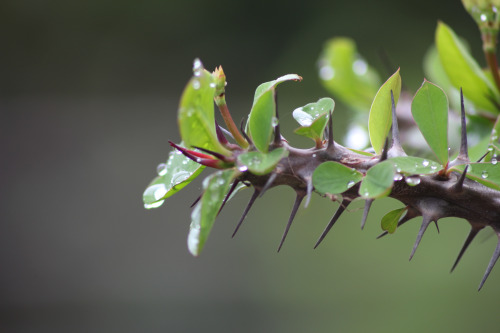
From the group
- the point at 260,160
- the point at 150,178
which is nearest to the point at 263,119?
the point at 260,160

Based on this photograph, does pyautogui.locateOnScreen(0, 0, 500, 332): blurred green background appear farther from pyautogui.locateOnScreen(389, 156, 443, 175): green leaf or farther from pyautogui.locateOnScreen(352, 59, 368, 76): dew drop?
pyautogui.locateOnScreen(389, 156, 443, 175): green leaf

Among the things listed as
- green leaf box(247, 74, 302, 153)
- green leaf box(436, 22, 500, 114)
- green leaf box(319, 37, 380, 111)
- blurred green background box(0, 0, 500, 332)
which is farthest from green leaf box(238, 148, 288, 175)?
blurred green background box(0, 0, 500, 332)

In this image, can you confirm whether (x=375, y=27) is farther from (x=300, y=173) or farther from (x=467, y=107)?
(x=300, y=173)

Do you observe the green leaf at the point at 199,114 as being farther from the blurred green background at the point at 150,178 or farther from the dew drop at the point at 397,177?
the blurred green background at the point at 150,178

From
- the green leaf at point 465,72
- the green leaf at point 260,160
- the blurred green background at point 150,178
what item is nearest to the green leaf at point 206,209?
the green leaf at point 260,160

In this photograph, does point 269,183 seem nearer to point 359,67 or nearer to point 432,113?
point 432,113
